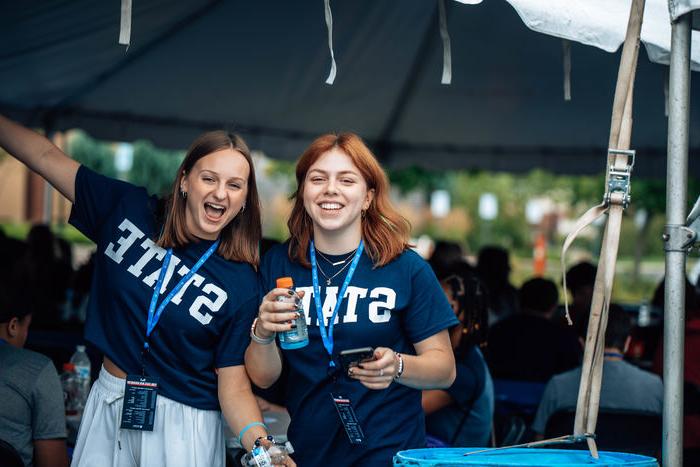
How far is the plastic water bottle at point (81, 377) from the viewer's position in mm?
4129

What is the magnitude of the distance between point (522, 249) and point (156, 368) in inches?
1519

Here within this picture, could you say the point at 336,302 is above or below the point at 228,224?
below

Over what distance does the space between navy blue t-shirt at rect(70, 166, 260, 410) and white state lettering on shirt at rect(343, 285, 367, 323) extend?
1.14 feet

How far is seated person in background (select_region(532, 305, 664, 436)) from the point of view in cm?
413

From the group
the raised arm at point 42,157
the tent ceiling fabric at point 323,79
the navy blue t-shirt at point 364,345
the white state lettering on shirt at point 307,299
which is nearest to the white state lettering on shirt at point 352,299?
the navy blue t-shirt at point 364,345

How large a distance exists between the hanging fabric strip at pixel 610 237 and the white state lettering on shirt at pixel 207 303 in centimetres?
116

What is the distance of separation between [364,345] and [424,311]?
8.9 inches

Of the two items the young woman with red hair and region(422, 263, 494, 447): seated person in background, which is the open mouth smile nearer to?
the young woman with red hair

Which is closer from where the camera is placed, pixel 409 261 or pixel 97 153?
pixel 409 261

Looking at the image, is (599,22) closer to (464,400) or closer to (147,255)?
(464,400)

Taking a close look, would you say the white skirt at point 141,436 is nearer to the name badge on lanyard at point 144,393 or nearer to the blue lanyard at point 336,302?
the name badge on lanyard at point 144,393

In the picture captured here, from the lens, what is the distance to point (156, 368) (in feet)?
9.16

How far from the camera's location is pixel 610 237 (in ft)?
8.27

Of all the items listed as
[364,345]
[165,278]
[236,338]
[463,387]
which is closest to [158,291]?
[165,278]
